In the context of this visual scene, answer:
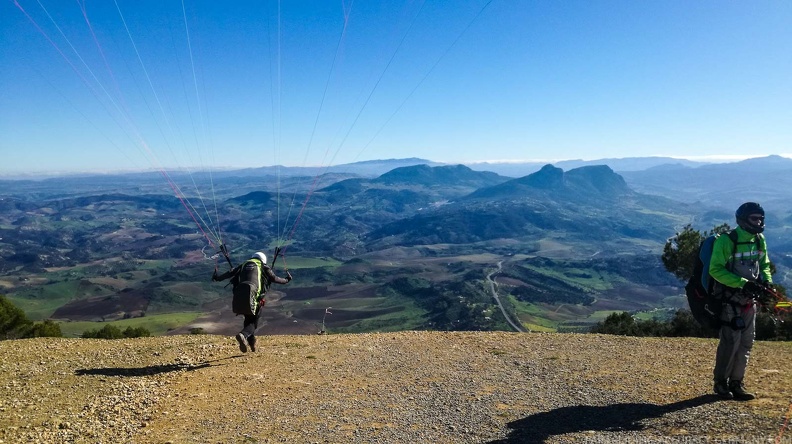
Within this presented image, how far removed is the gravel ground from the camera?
279 inches

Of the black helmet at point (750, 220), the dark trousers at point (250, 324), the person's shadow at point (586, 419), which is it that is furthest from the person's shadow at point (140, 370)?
the black helmet at point (750, 220)

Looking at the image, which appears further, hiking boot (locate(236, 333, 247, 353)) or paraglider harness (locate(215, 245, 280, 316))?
hiking boot (locate(236, 333, 247, 353))

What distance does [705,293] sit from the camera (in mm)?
7500

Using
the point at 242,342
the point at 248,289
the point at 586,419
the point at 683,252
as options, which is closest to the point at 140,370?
the point at 242,342

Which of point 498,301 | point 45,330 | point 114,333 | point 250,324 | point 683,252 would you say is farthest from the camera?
point 498,301

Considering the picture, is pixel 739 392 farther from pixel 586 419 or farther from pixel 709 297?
pixel 586 419

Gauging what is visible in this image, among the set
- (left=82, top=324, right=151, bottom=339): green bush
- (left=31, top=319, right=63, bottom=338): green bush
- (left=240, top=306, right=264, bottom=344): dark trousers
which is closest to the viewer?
(left=240, top=306, right=264, bottom=344): dark trousers

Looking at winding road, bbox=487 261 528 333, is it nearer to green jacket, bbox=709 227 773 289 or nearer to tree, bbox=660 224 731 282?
tree, bbox=660 224 731 282

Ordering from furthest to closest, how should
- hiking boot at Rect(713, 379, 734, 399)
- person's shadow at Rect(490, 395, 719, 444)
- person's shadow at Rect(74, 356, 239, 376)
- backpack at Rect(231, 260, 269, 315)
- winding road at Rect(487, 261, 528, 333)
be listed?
winding road at Rect(487, 261, 528, 333)
backpack at Rect(231, 260, 269, 315)
person's shadow at Rect(74, 356, 239, 376)
hiking boot at Rect(713, 379, 734, 399)
person's shadow at Rect(490, 395, 719, 444)

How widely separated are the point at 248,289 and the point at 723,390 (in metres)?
10.5

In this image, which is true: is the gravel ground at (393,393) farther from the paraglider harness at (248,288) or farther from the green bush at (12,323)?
the green bush at (12,323)

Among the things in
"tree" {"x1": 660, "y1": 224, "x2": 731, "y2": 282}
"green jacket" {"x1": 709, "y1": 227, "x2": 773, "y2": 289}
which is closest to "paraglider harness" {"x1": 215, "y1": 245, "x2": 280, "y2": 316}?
"green jacket" {"x1": 709, "y1": 227, "x2": 773, "y2": 289}

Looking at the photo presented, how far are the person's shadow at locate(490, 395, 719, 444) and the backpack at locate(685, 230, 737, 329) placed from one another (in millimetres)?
1442

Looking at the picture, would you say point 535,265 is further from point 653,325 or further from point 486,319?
point 653,325
